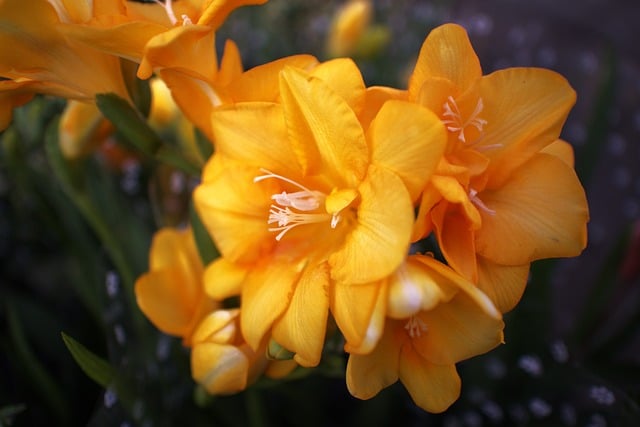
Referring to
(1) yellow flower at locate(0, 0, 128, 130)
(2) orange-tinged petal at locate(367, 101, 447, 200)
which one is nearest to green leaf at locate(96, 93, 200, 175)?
(1) yellow flower at locate(0, 0, 128, 130)

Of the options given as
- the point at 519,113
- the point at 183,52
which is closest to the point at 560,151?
the point at 519,113

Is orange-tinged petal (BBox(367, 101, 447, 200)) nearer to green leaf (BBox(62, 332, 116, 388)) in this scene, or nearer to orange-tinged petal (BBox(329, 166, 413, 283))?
orange-tinged petal (BBox(329, 166, 413, 283))

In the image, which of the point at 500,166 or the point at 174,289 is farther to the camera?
the point at 174,289

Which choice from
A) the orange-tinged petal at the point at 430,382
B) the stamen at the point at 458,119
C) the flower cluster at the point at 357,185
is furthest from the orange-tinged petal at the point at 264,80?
the orange-tinged petal at the point at 430,382

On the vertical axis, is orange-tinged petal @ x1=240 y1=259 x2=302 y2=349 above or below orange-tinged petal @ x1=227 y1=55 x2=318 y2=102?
below

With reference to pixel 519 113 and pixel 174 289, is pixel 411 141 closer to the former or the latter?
pixel 519 113

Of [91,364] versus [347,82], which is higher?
[347,82]
